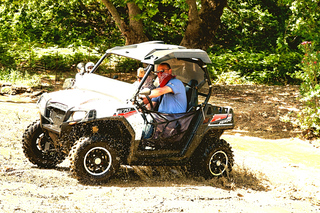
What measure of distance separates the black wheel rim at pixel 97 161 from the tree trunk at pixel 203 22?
9.38 meters

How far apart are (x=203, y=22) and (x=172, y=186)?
9.39 m

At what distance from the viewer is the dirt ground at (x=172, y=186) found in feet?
15.8

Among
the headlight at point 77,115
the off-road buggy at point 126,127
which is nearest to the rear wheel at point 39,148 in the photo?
the off-road buggy at point 126,127

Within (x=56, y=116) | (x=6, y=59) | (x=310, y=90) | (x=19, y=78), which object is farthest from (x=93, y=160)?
(x=6, y=59)

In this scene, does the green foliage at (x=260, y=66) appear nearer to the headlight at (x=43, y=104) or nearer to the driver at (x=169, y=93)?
the driver at (x=169, y=93)

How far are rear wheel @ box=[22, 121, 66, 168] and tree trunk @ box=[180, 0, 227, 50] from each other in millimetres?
8926

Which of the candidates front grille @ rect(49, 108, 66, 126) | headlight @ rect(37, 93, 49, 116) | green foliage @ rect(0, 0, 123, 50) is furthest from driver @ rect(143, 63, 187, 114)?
green foliage @ rect(0, 0, 123, 50)

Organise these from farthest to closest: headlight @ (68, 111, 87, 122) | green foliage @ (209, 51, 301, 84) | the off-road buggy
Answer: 1. green foliage @ (209, 51, 301, 84)
2. the off-road buggy
3. headlight @ (68, 111, 87, 122)

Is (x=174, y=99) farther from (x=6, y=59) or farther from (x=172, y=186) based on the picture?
(x=6, y=59)

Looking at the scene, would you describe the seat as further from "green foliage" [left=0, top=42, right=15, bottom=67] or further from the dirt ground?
"green foliage" [left=0, top=42, right=15, bottom=67]

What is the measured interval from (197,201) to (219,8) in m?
10.3

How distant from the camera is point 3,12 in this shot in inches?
777

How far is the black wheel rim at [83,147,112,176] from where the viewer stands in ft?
17.8

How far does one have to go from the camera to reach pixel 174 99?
6.04 m
